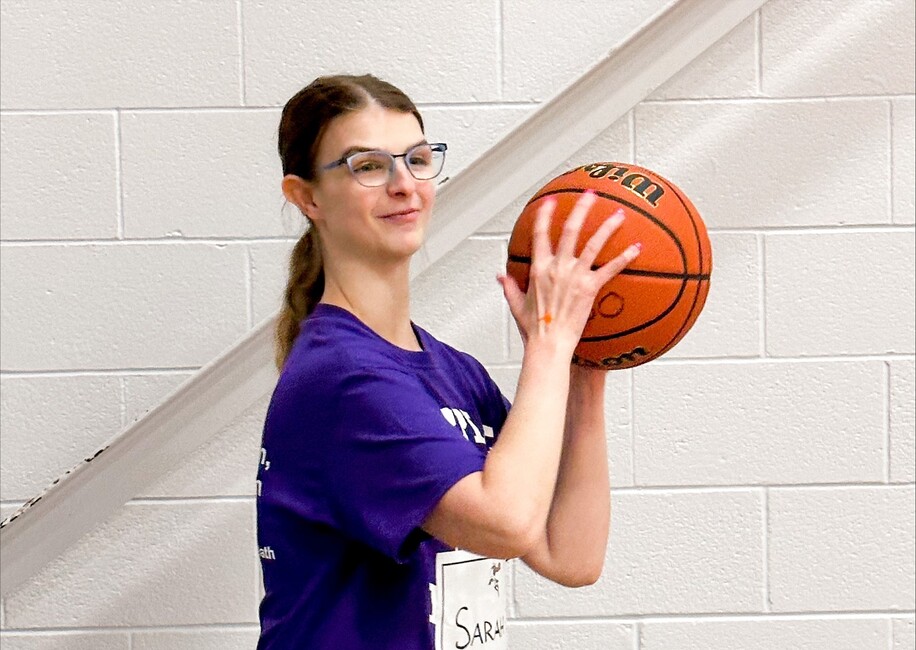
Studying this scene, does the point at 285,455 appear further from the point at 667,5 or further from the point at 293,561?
the point at 667,5

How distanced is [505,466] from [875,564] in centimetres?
114

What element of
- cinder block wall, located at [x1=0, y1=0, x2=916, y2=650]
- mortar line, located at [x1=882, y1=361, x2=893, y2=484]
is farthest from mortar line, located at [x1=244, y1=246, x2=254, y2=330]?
mortar line, located at [x1=882, y1=361, x2=893, y2=484]

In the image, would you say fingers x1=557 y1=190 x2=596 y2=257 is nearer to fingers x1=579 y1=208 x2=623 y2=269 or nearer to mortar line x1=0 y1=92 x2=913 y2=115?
fingers x1=579 y1=208 x2=623 y2=269

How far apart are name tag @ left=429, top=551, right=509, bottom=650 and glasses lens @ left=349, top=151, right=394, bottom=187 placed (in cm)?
40

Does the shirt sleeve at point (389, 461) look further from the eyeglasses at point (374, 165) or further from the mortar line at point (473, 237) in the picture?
the mortar line at point (473, 237)

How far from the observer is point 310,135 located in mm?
1112

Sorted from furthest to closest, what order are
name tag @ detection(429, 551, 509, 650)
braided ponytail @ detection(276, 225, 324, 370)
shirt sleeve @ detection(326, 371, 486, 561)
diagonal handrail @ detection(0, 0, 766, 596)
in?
1. diagonal handrail @ detection(0, 0, 766, 596)
2. braided ponytail @ detection(276, 225, 324, 370)
3. name tag @ detection(429, 551, 509, 650)
4. shirt sleeve @ detection(326, 371, 486, 561)

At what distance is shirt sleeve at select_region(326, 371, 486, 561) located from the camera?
0.92 meters

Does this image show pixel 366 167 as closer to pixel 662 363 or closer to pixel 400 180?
pixel 400 180

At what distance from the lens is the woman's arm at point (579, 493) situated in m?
1.21

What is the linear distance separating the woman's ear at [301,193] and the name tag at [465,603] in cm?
40

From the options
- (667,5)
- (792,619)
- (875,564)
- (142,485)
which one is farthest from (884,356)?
(142,485)

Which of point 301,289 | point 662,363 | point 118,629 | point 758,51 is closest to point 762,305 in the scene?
point 662,363

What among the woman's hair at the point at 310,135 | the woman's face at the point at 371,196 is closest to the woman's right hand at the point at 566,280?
the woman's face at the point at 371,196
